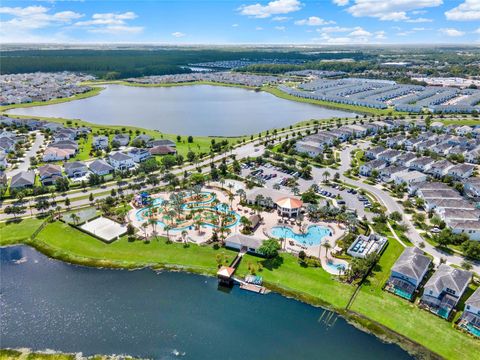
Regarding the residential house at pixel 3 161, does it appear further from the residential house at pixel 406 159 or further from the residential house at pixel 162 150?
the residential house at pixel 406 159

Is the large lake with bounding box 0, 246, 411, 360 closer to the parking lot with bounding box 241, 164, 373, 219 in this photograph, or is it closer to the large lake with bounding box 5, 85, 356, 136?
the parking lot with bounding box 241, 164, 373, 219

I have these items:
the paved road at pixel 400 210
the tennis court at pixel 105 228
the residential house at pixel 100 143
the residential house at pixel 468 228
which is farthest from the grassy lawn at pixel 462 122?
the tennis court at pixel 105 228

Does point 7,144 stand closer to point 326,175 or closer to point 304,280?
point 326,175

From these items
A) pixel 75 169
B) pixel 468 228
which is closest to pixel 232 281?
pixel 468 228

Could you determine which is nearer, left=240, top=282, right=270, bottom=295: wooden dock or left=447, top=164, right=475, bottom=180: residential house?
left=240, top=282, right=270, bottom=295: wooden dock

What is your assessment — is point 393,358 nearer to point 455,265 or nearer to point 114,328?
point 455,265

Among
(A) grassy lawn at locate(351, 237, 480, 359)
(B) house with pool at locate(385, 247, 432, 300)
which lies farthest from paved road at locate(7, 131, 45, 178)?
(B) house with pool at locate(385, 247, 432, 300)
